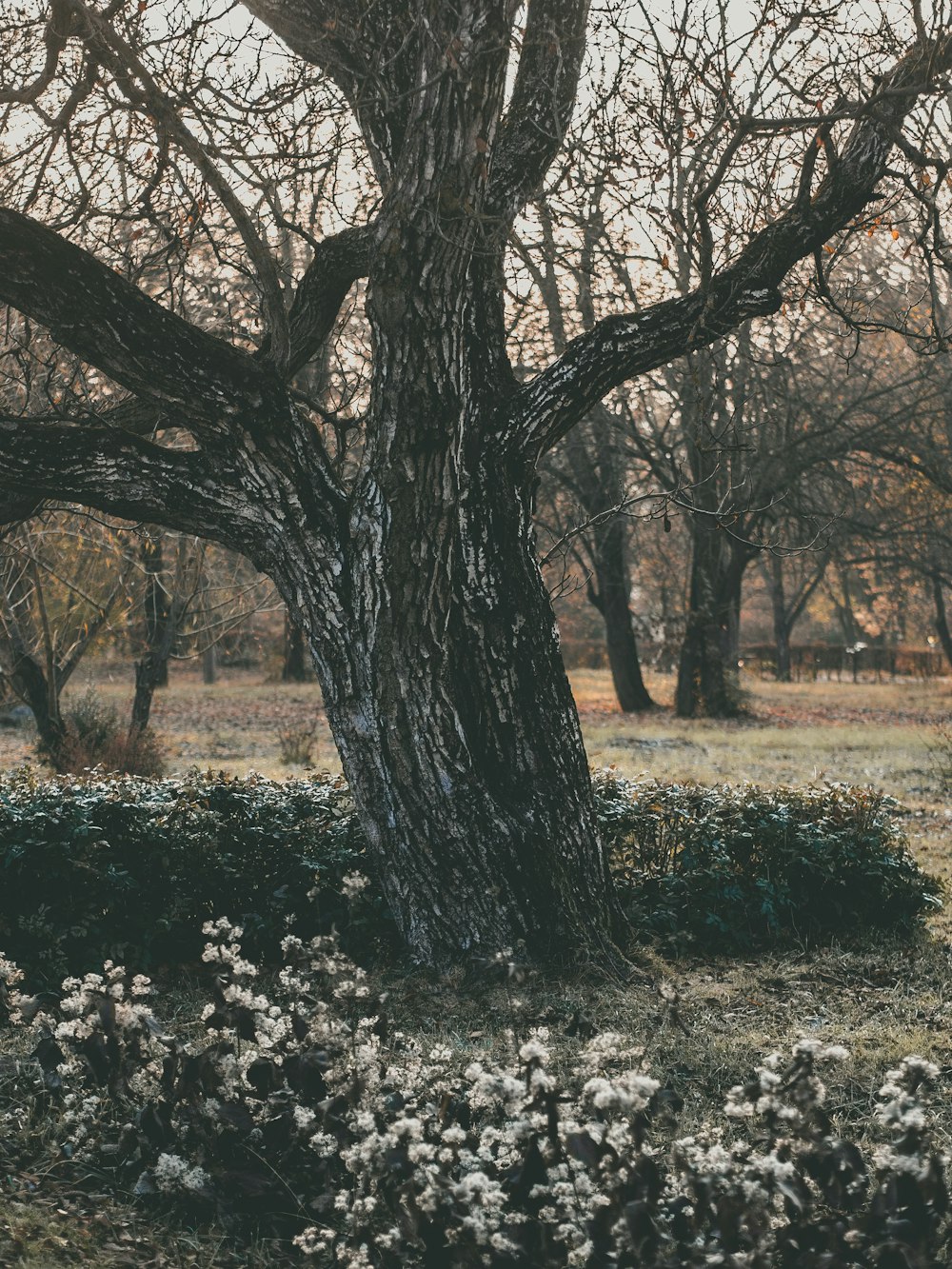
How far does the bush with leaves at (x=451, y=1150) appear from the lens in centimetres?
271

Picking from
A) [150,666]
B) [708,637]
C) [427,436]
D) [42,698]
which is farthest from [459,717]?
[708,637]

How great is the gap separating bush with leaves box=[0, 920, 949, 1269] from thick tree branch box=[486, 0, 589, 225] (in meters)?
4.06

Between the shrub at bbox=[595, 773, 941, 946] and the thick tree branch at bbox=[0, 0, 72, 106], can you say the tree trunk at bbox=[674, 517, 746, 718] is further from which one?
the thick tree branch at bbox=[0, 0, 72, 106]

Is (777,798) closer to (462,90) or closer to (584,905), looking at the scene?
(584,905)

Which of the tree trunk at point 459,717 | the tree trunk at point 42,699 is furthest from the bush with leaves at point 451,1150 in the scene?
the tree trunk at point 42,699

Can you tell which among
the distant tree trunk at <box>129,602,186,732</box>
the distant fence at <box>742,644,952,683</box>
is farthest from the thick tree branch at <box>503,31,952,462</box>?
the distant fence at <box>742,644,952,683</box>

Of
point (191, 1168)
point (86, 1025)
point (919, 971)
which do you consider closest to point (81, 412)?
point (86, 1025)

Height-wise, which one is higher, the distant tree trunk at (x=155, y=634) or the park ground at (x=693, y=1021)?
the distant tree trunk at (x=155, y=634)

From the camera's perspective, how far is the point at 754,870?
688 cm

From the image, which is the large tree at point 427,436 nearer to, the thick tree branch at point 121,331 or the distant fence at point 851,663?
the thick tree branch at point 121,331

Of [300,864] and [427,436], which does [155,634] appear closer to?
[300,864]

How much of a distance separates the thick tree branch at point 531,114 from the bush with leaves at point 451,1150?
160 inches

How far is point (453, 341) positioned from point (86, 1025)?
11.2ft

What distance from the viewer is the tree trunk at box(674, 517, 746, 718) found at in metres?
20.8
